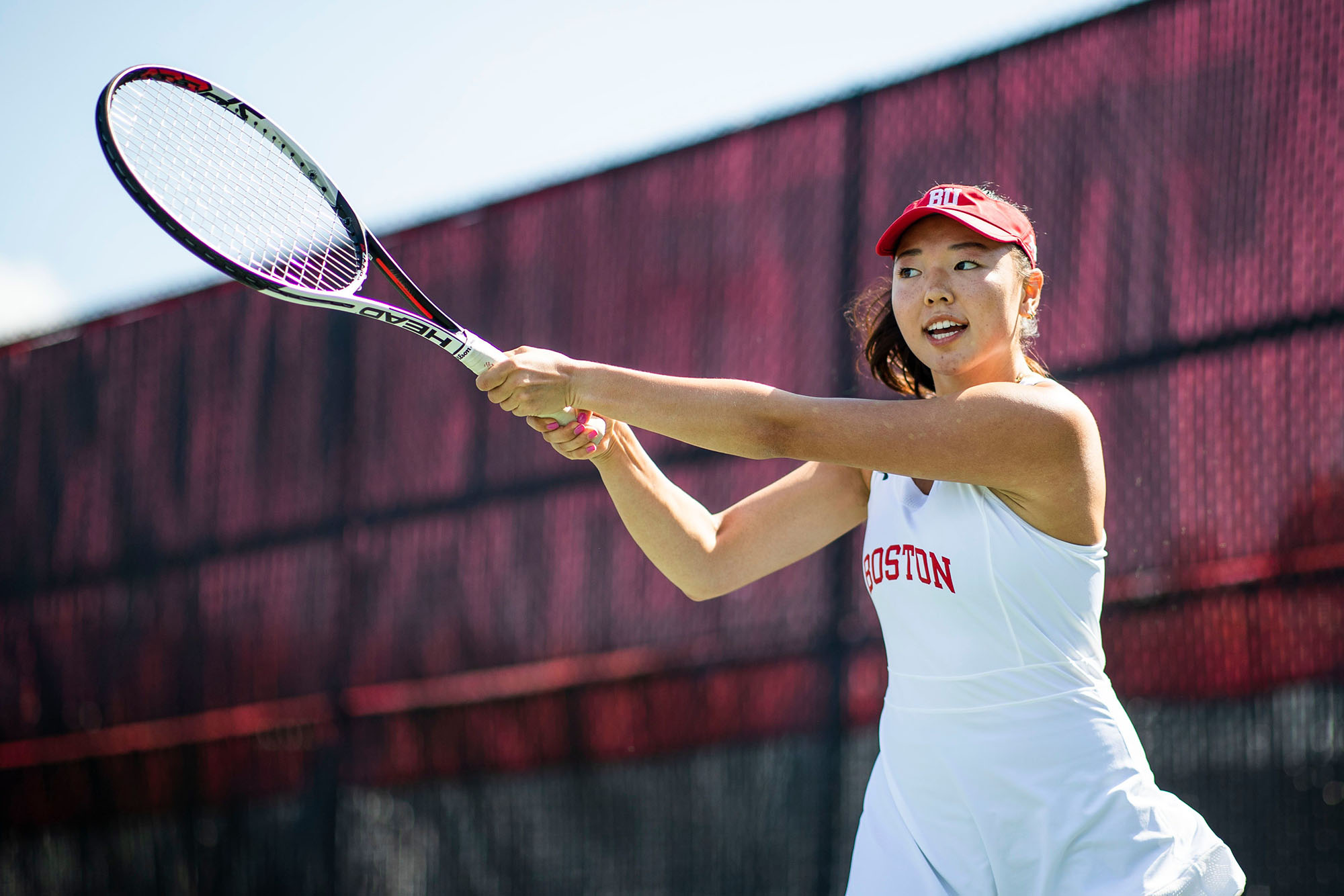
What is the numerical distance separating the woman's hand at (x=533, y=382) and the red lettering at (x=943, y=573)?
2.35ft

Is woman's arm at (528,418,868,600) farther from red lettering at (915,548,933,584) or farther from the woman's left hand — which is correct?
red lettering at (915,548,933,584)

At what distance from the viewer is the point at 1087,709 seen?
218 centimetres

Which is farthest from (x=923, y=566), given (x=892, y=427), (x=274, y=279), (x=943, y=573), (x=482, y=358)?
(x=274, y=279)

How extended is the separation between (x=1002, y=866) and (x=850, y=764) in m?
2.44

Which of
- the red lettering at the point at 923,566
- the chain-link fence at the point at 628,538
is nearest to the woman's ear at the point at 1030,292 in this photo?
the red lettering at the point at 923,566

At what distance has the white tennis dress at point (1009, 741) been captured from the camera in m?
2.12

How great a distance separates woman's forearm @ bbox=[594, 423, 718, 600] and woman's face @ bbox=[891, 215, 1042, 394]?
603mm

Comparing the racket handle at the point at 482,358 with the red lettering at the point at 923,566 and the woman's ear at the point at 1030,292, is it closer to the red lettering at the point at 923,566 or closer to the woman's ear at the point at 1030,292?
the red lettering at the point at 923,566

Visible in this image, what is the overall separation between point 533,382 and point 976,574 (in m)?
0.87

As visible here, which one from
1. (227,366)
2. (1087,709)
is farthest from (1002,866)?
(227,366)

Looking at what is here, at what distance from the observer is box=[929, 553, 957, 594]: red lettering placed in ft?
7.29

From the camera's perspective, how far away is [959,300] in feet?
7.82

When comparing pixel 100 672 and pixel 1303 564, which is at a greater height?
pixel 1303 564

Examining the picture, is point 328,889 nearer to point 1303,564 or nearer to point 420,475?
point 420,475
